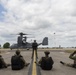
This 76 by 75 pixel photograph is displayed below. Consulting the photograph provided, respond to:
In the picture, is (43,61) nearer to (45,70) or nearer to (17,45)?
(45,70)

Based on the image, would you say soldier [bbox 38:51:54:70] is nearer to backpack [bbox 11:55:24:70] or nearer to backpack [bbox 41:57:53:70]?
backpack [bbox 41:57:53:70]

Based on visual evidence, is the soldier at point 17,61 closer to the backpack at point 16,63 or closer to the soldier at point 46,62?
the backpack at point 16,63

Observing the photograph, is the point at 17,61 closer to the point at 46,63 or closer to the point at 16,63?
the point at 16,63

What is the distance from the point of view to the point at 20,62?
44.9 feet

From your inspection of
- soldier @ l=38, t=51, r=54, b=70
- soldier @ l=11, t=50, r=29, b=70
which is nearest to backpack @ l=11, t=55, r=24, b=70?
soldier @ l=11, t=50, r=29, b=70

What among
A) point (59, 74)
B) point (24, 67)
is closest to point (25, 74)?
point (59, 74)

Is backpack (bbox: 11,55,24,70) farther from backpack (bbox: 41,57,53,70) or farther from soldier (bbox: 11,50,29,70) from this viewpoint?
backpack (bbox: 41,57,53,70)

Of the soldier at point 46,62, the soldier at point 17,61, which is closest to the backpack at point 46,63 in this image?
the soldier at point 46,62

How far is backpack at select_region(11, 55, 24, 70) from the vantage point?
13.5 meters

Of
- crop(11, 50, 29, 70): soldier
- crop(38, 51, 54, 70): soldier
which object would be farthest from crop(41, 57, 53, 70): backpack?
crop(11, 50, 29, 70): soldier

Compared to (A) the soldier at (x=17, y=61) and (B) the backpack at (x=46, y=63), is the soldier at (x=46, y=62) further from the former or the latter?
(A) the soldier at (x=17, y=61)

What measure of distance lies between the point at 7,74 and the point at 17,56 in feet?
6.39

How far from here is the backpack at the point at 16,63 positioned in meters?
13.5

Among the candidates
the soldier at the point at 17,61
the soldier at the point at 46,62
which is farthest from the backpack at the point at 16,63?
the soldier at the point at 46,62
